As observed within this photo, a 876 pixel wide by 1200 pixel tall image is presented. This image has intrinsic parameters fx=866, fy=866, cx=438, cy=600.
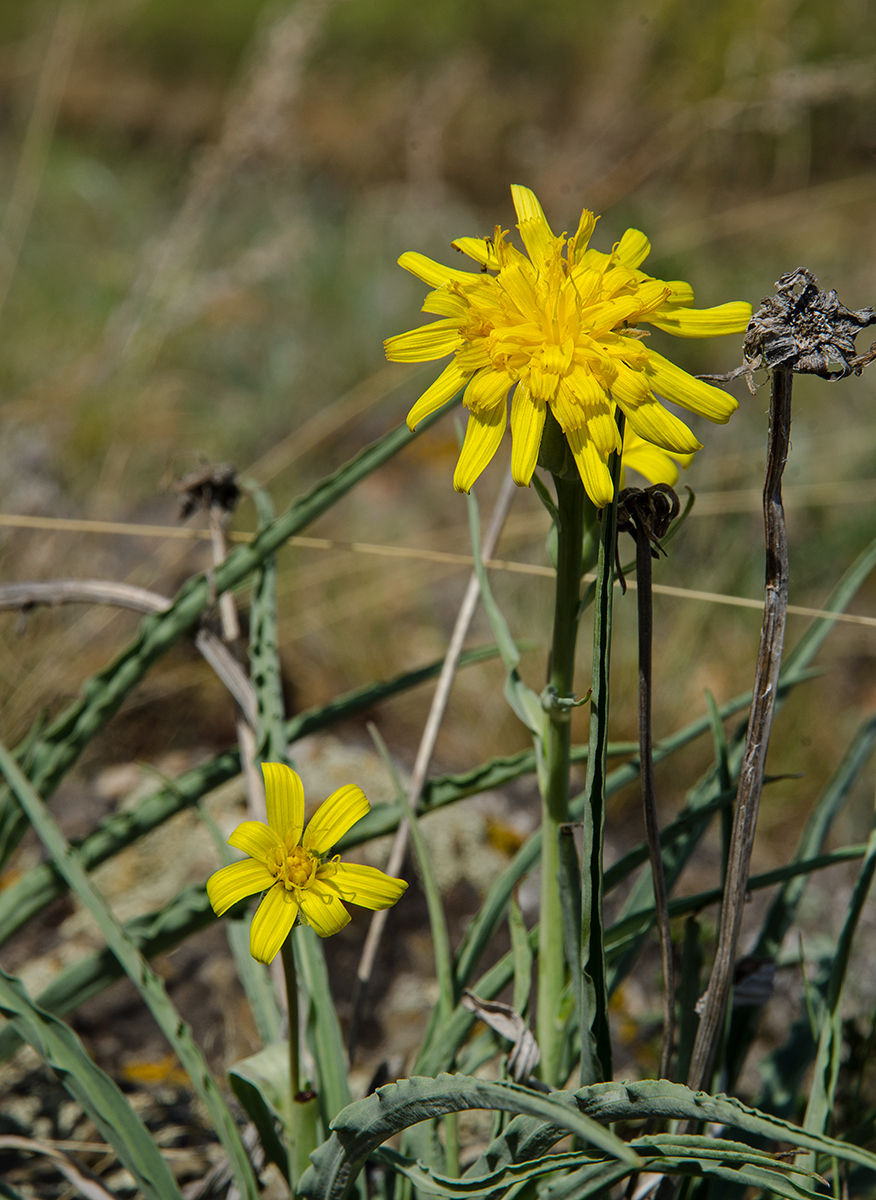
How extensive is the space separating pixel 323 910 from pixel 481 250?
21.8 inches

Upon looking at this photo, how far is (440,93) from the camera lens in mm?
3414

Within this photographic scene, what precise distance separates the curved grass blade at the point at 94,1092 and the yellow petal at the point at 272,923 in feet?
0.86

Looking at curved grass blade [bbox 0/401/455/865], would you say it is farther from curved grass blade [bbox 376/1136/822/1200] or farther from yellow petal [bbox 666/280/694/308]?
curved grass blade [bbox 376/1136/822/1200]

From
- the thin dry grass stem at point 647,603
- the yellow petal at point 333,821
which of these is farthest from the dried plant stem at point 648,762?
the yellow petal at point 333,821

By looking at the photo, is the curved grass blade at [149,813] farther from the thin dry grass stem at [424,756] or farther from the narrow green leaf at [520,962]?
the narrow green leaf at [520,962]

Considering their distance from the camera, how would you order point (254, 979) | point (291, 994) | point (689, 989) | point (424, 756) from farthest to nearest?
point (424, 756)
point (254, 979)
point (689, 989)
point (291, 994)

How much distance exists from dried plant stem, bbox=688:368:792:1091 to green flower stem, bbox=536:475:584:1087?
0.43 feet

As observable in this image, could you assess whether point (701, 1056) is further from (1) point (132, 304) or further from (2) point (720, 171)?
A: (2) point (720, 171)

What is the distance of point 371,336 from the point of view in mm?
3447

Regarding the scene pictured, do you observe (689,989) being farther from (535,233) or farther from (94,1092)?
(535,233)

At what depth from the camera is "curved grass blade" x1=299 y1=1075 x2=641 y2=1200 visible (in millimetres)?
501

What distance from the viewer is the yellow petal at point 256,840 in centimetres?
64

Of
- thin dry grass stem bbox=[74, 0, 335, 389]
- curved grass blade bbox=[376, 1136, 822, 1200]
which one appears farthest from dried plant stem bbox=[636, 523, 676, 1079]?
thin dry grass stem bbox=[74, 0, 335, 389]

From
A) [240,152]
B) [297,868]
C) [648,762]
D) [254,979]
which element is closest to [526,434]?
[648,762]
